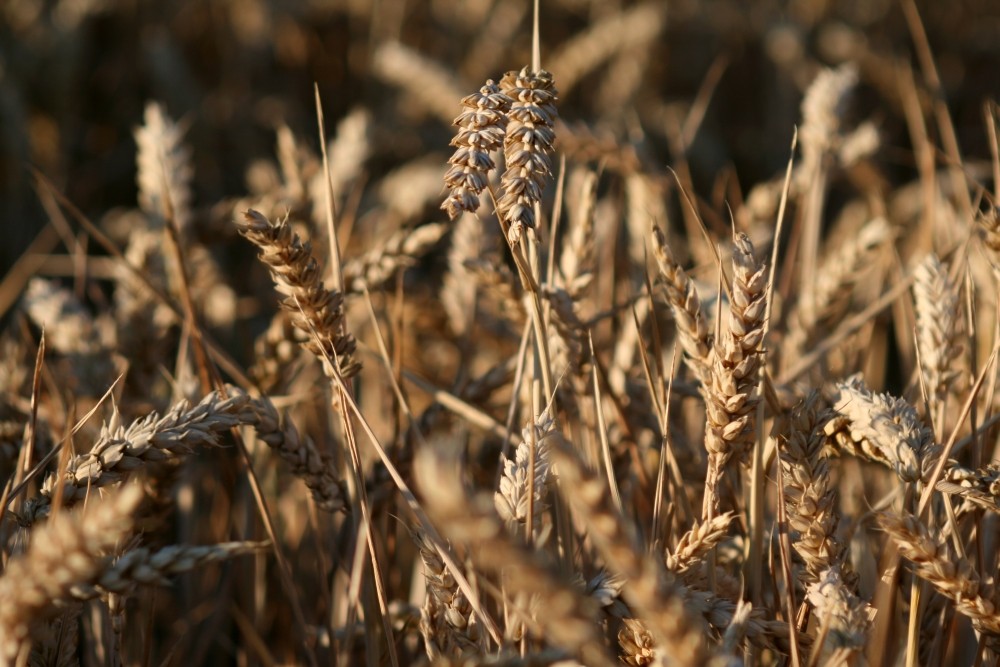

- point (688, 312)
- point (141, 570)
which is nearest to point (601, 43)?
point (688, 312)

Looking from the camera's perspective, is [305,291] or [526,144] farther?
[305,291]

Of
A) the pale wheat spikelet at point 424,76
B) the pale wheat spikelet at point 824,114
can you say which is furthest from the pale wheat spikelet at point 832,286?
the pale wheat spikelet at point 424,76

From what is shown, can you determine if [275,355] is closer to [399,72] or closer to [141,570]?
[141,570]

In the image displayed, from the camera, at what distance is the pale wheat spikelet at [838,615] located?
0.61 metres

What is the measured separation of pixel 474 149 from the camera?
0.60 m

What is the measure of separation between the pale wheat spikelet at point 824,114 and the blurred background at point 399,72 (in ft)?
2.33

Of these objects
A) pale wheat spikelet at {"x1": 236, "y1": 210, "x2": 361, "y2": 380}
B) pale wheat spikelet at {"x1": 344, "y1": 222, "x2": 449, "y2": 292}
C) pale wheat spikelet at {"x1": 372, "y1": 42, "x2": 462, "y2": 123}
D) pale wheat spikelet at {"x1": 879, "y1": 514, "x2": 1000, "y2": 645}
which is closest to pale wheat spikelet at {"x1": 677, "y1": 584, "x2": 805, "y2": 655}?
Result: pale wheat spikelet at {"x1": 879, "y1": 514, "x2": 1000, "y2": 645}

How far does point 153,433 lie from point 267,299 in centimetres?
123

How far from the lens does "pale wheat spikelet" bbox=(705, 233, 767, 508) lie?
25.9 inches

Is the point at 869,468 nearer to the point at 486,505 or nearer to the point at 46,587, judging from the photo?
the point at 486,505

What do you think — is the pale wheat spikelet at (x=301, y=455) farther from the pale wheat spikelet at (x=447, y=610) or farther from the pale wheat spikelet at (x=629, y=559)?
the pale wheat spikelet at (x=629, y=559)

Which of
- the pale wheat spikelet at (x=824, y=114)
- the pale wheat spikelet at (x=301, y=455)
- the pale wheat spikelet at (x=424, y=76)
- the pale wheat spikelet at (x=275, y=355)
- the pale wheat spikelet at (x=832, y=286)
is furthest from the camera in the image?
the pale wheat spikelet at (x=424, y=76)

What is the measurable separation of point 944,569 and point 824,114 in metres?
0.83

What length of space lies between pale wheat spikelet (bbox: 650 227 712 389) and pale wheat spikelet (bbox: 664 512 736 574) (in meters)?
0.12
